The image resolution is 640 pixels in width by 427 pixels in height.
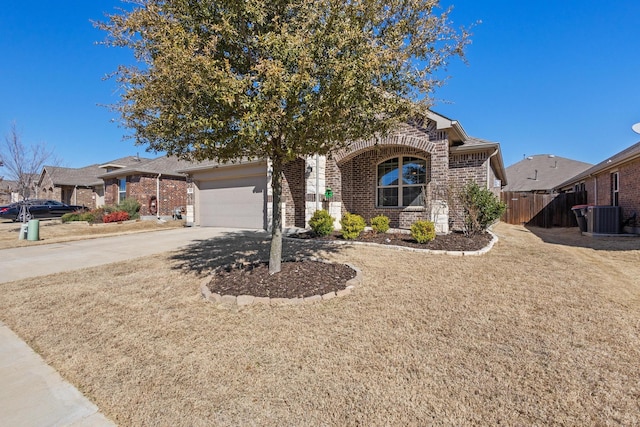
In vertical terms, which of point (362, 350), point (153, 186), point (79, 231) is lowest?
point (362, 350)

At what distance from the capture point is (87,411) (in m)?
2.40

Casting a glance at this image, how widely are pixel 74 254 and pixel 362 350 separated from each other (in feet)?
30.5

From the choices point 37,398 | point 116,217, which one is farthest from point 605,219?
point 116,217

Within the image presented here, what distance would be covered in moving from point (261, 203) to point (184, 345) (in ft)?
34.7

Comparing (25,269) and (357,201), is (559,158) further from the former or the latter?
(25,269)

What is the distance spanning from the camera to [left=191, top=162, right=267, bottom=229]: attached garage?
45.3 ft

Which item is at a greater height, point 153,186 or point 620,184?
point 153,186

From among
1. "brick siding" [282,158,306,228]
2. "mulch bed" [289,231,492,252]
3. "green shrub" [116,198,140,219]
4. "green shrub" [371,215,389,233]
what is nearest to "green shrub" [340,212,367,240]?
"mulch bed" [289,231,492,252]

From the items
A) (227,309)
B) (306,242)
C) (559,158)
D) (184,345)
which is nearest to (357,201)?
(306,242)

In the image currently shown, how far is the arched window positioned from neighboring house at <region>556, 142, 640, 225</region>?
7.17 m

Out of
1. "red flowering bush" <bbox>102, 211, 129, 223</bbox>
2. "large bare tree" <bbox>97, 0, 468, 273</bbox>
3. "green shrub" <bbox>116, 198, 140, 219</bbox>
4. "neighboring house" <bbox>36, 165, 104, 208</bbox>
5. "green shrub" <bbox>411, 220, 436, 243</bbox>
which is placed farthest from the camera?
"neighboring house" <bbox>36, 165, 104, 208</bbox>

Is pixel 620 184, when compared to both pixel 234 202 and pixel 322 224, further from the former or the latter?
pixel 234 202

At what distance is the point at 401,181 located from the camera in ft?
38.8

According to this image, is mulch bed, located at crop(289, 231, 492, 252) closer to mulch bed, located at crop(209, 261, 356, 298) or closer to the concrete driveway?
mulch bed, located at crop(209, 261, 356, 298)
